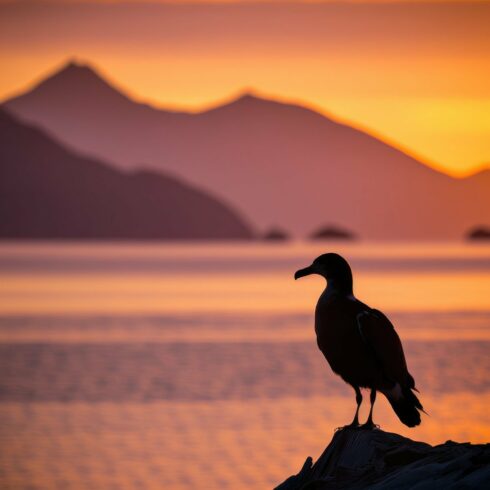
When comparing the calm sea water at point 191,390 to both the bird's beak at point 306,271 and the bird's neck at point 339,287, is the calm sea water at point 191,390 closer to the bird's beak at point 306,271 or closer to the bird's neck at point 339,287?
the bird's beak at point 306,271

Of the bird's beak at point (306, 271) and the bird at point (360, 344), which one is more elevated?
the bird's beak at point (306, 271)

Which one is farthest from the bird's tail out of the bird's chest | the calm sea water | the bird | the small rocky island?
the calm sea water

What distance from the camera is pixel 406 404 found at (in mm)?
11281

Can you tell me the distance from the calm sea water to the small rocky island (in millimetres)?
12653

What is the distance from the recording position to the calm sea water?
25.4 metres

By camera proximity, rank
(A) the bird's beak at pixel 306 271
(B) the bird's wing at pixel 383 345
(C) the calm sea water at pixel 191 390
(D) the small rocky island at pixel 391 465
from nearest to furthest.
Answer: (D) the small rocky island at pixel 391 465
(B) the bird's wing at pixel 383 345
(A) the bird's beak at pixel 306 271
(C) the calm sea water at pixel 191 390

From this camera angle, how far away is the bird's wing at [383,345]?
11281mm

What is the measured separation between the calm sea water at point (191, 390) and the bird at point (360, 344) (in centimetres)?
→ 1182

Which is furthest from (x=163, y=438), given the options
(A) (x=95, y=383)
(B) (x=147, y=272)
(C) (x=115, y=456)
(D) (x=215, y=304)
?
(B) (x=147, y=272)

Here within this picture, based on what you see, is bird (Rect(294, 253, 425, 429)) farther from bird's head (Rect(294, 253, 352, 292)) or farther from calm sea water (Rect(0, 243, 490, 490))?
calm sea water (Rect(0, 243, 490, 490))

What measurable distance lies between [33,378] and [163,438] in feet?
46.7

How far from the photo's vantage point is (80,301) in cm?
9069

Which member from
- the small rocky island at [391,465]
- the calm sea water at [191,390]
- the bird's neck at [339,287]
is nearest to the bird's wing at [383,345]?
the bird's neck at [339,287]

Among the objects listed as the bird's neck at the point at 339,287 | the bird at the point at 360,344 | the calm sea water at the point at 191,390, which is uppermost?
the bird's neck at the point at 339,287
